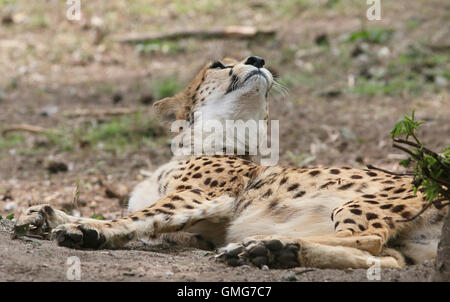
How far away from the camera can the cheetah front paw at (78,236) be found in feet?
12.2

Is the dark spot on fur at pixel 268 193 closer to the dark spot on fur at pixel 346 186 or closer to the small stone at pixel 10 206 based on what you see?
the dark spot on fur at pixel 346 186

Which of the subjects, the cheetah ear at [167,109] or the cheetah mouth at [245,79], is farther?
the cheetah ear at [167,109]

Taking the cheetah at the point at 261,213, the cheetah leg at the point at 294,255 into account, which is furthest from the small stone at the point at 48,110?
the cheetah leg at the point at 294,255

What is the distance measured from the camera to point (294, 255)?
10.9ft

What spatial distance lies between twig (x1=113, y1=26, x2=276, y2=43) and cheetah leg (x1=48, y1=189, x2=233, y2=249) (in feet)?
24.0

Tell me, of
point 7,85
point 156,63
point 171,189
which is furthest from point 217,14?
point 171,189

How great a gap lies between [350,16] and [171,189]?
8190 millimetres

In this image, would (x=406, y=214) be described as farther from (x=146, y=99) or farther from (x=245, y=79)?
(x=146, y=99)

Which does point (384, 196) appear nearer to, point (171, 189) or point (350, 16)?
point (171, 189)

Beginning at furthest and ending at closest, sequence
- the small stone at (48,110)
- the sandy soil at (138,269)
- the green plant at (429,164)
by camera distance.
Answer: the small stone at (48,110)
the sandy soil at (138,269)
the green plant at (429,164)

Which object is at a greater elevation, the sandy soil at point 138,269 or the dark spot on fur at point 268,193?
the dark spot on fur at point 268,193

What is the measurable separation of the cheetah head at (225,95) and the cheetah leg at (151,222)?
112 centimetres

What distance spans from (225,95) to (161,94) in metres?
3.94
